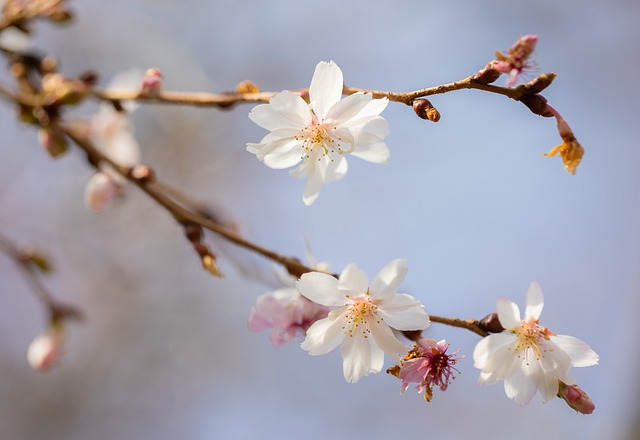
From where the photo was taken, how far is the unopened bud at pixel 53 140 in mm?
864

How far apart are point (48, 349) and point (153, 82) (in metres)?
0.60

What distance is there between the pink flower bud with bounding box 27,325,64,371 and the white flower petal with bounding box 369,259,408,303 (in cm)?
76

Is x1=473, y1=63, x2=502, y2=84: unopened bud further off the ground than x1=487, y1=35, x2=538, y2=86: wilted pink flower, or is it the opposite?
x1=487, y1=35, x2=538, y2=86: wilted pink flower

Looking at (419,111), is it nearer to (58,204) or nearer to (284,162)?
(284,162)

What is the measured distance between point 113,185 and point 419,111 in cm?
62

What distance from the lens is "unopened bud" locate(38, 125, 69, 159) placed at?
2.83 ft

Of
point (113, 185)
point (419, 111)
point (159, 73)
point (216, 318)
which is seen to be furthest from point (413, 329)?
point (216, 318)

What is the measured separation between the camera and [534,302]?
64cm

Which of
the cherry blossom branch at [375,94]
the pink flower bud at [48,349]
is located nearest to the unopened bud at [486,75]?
the cherry blossom branch at [375,94]

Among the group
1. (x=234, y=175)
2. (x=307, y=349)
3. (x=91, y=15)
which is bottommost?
(x=307, y=349)

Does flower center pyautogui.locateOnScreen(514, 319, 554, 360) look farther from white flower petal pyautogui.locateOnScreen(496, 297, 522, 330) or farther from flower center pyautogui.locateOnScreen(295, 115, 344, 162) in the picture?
flower center pyautogui.locateOnScreen(295, 115, 344, 162)

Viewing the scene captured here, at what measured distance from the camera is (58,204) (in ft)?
9.63

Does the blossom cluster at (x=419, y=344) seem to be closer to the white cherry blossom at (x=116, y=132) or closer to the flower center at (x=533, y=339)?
the flower center at (x=533, y=339)

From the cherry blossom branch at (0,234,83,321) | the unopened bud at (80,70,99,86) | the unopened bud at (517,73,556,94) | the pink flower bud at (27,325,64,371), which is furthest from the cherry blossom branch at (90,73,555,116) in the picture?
the pink flower bud at (27,325,64,371)
